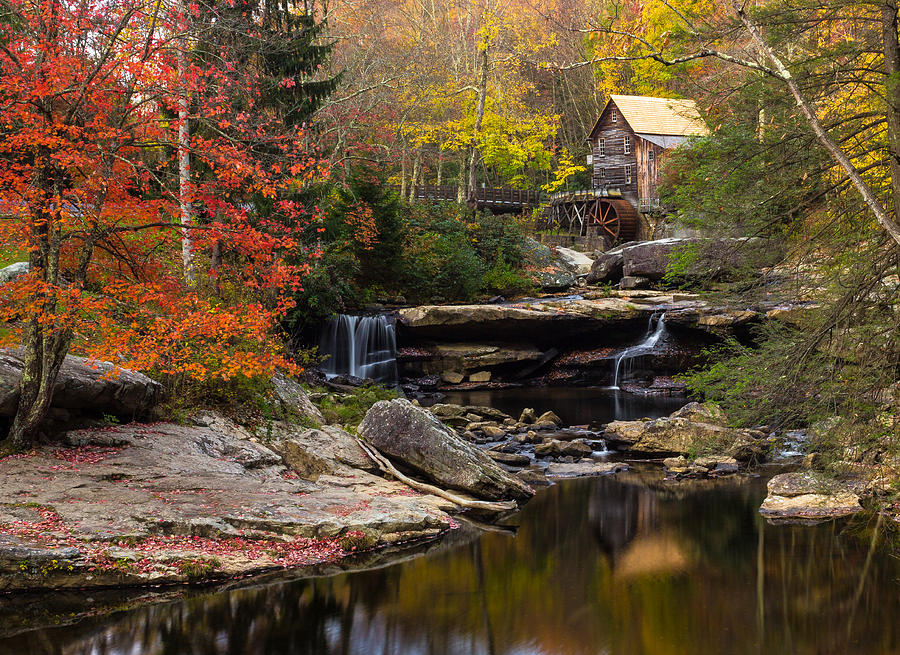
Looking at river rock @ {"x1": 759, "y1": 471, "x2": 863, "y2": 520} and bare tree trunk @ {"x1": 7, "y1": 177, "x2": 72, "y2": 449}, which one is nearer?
bare tree trunk @ {"x1": 7, "y1": 177, "x2": 72, "y2": 449}

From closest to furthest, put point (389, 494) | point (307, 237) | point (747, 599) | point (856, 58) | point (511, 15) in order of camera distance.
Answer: point (747, 599) → point (856, 58) → point (389, 494) → point (307, 237) → point (511, 15)

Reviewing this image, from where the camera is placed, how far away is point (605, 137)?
38906 mm

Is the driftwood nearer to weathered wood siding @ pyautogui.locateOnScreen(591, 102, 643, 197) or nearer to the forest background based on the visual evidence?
the forest background

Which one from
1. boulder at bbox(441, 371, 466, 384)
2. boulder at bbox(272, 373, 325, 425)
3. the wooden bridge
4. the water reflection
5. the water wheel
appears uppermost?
the wooden bridge

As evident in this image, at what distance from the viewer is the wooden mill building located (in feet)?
119

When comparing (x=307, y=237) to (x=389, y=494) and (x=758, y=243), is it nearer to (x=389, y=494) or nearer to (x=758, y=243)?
(x=389, y=494)

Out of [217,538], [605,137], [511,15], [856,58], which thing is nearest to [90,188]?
[217,538]

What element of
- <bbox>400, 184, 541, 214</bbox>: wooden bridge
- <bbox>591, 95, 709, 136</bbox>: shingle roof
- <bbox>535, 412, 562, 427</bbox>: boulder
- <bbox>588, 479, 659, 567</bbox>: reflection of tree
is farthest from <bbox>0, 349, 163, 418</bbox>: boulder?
<bbox>591, 95, 709, 136</bbox>: shingle roof

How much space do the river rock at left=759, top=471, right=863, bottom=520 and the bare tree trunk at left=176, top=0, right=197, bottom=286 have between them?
8447 millimetres

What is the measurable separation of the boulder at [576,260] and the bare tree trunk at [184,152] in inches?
812

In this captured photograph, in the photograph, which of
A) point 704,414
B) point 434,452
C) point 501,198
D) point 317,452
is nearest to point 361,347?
point 704,414

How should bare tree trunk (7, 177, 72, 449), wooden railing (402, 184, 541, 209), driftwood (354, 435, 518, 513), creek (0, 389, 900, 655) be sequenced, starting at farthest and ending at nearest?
wooden railing (402, 184, 541, 209) < driftwood (354, 435, 518, 513) < bare tree trunk (7, 177, 72, 449) < creek (0, 389, 900, 655)

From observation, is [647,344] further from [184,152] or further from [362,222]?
[184,152]

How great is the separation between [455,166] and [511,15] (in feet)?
39.0
